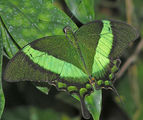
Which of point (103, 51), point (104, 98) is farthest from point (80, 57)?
point (104, 98)

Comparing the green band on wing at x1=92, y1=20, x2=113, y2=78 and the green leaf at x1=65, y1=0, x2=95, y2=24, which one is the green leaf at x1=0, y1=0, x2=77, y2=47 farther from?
the green band on wing at x1=92, y1=20, x2=113, y2=78

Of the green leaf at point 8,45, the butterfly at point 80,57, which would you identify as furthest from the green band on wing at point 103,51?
the green leaf at point 8,45

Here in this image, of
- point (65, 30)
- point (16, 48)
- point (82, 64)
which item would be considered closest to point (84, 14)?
point (65, 30)

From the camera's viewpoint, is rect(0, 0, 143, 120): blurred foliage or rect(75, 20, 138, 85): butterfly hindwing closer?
rect(75, 20, 138, 85): butterfly hindwing

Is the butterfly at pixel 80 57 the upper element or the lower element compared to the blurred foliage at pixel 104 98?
upper

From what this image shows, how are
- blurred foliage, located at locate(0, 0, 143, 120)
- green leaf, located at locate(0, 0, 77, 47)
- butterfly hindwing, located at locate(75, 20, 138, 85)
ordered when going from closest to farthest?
green leaf, located at locate(0, 0, 77, 47), butterfly hindwing, located at locate(75, 20, 138, 85), blurred foliage, located at locate(0, 0, 143, 120)

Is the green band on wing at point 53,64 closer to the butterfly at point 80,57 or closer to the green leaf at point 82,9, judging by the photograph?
the butterfly at point 80,57

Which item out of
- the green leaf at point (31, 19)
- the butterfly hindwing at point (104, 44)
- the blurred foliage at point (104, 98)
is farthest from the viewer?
the blurred foliage at point (104, 98)

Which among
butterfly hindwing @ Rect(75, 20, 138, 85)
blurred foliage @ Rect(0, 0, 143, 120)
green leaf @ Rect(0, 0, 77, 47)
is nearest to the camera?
green leaf @ Rect(0, 0, 77, 47)

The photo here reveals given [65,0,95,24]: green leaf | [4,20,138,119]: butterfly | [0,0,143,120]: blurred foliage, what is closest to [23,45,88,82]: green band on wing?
[4,20,138,119]: butterfly
